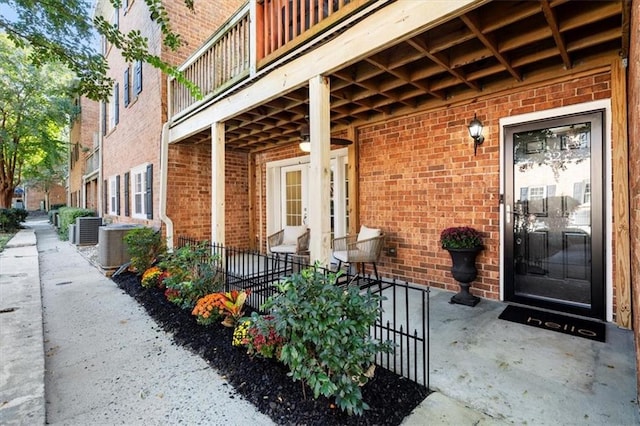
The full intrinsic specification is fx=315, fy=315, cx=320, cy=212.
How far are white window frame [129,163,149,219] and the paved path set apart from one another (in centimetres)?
367

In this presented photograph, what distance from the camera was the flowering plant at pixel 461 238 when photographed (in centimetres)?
371

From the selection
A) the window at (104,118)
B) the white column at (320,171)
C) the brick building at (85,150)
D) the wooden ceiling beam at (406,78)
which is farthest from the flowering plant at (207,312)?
the brick building at (85,150)

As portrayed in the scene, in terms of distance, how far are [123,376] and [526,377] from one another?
296 centimetres

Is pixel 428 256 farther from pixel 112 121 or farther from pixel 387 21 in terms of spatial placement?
pixel 112 121

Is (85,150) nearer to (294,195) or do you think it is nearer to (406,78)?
(294,195)

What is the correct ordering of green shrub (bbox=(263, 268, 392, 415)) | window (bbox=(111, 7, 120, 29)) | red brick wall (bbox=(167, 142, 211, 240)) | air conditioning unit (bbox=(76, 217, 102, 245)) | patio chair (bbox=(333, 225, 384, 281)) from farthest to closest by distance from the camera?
window (bbox=(111, 7, 120, 29)) → air conditioning unit (bbox=(76, 217, 102, 245)) → red brick wall (bbox=(167, 142, 211, 240)) → patio chair (bbox=(333, 225, 384, 281)) → green shrub (bbox=(263, 268, 392, 415))

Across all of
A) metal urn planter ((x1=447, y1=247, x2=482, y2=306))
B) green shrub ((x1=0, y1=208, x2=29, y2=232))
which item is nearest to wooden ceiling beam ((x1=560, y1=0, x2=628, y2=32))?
metal urn planter ((x1=447, y1=247, x2=482, y2=306))

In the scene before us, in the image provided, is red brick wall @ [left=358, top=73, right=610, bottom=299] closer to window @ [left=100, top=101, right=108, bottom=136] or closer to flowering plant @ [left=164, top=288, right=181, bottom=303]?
flowering plant @ [left=164, top=288, right=181, bottom=303]

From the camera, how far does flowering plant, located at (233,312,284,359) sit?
2.29 meters

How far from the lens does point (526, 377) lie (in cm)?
224

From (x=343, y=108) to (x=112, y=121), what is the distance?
8.84 metres

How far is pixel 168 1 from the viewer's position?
6.31m

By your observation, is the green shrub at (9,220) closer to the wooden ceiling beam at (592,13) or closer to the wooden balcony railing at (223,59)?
the wooden balcony railing at (223,59)

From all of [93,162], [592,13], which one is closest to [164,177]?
[592,13]
